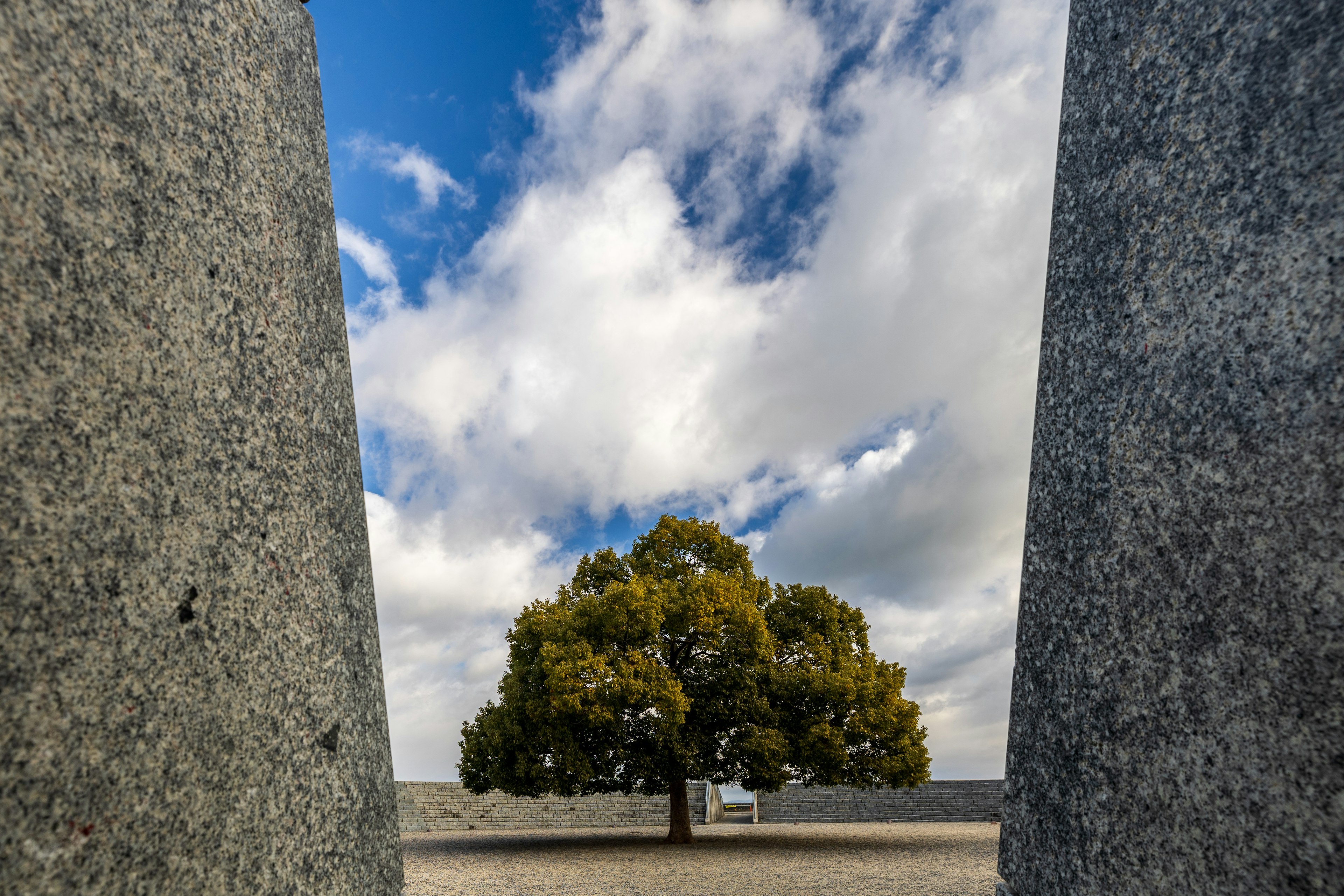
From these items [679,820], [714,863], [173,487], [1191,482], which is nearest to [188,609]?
[173,487]

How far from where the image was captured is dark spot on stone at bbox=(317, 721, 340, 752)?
1.97m

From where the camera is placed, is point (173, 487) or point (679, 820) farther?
point (679, 820)

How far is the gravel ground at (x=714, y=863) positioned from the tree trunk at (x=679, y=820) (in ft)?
1.17

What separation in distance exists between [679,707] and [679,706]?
0.10 feet

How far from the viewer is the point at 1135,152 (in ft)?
6.74

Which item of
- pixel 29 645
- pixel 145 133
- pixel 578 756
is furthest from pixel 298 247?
pixel 578 756

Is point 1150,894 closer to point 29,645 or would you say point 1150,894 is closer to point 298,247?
point 29,645

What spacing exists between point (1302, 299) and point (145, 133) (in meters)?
2.79

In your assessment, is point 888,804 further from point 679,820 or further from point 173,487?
point 173,487

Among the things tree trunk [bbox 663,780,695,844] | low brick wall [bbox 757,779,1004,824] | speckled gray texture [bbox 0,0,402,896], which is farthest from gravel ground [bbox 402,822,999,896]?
speckled gray texture [bbox 0,0,402,896]

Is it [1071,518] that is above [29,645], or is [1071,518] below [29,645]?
above

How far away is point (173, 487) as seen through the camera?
5.36 ft

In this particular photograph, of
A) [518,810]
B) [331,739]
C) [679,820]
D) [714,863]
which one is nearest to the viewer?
[331,739]

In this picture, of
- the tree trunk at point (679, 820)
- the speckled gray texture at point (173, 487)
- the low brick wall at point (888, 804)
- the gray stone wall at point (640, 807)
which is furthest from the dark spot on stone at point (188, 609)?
the low brick wall at point (888, 804)
